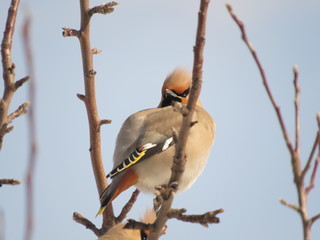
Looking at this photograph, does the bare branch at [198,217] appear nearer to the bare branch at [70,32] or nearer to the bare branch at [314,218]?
the bare branch at [314,218]

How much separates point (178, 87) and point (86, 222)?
4.77 feet

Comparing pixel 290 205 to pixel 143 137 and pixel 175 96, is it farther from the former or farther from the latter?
pixel 175 96

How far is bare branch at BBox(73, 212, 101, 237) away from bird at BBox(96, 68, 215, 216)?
0.13 m

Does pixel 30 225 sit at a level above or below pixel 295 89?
below

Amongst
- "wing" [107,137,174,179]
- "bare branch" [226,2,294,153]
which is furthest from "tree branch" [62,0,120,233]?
"bare branch" [226,2,294,153]

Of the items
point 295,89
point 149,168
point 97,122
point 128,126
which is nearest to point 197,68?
point 295,89

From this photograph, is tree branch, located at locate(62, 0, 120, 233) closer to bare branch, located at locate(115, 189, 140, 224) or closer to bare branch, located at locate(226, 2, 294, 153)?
bare branch, located at locate(115, 189, 140, 224)

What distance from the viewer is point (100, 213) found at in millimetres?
3705

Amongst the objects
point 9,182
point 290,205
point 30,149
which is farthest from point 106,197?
point 290,205

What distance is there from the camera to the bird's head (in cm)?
478

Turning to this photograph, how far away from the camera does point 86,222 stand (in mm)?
3787

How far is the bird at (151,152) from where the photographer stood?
12.6ft

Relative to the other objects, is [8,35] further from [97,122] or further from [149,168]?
[149,168]

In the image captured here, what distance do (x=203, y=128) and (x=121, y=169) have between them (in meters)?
0.84
